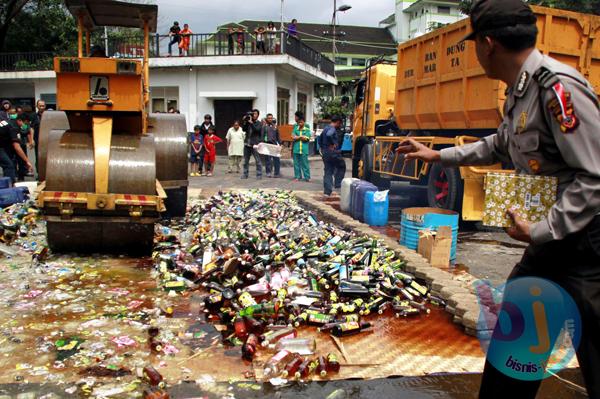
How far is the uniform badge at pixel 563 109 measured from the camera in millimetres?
1810

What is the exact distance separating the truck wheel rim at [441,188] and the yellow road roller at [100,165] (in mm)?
5044

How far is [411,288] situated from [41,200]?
3696 millimetres

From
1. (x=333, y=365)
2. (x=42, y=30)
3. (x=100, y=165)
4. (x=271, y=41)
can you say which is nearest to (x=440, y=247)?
(x=333, y=365)

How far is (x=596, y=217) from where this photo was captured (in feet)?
6.11

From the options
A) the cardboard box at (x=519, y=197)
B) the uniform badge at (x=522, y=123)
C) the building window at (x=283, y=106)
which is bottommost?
the cardboard box at (x=519, y=197)

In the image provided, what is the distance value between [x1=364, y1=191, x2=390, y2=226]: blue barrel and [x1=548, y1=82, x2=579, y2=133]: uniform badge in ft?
19.9

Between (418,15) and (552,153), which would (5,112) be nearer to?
(552,153)

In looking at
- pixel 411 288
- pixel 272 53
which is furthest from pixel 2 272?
pixel 272 53

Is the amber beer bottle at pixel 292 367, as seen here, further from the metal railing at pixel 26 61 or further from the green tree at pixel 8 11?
the green tree at pixel 8 11

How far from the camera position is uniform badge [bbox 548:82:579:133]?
1.81 meters

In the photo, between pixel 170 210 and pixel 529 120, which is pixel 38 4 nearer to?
pixel 170 210

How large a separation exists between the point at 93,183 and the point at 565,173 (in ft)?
15.2

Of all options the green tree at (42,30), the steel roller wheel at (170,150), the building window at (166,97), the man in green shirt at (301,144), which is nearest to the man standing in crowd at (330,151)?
the man in green shirt at (301,144)

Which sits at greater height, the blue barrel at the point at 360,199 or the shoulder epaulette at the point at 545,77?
the shoulder epaulette at the point at 545,77
